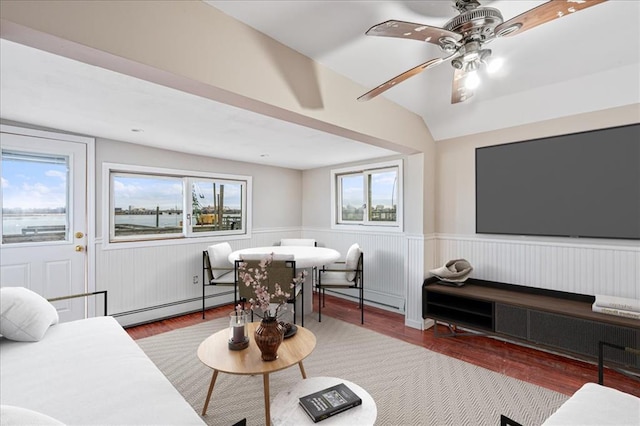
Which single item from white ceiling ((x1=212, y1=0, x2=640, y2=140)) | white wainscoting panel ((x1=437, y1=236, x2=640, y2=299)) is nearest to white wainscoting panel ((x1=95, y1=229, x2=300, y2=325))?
white ceiling ((x1=212, y1=0, x2=640, y2=140))

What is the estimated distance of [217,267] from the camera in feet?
13.3

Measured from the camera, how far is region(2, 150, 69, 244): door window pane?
299cm

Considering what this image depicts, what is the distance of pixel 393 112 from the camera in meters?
2.96

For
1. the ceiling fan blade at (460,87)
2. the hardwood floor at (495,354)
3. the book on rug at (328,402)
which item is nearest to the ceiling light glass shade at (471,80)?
the ceiling fan blade at (460,87)

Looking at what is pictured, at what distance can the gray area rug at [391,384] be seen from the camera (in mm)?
2059

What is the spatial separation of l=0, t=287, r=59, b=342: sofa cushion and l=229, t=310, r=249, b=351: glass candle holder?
4.07 feet

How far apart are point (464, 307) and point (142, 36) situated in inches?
A: 134

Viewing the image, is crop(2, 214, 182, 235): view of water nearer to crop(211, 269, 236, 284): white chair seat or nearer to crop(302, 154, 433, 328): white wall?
crop(211, 269, 236, 284): white chair seat

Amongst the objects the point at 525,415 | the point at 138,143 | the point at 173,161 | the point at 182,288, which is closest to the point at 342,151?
the point at 173,161

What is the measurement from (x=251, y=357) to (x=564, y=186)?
3.08m

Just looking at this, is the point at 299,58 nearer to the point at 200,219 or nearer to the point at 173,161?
the point at 173,161

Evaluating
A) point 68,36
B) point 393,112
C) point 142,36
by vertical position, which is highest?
point 393,112

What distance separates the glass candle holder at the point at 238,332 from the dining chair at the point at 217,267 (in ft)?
5.98

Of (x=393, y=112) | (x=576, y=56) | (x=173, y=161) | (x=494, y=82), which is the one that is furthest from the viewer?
(x=173, y=161)
